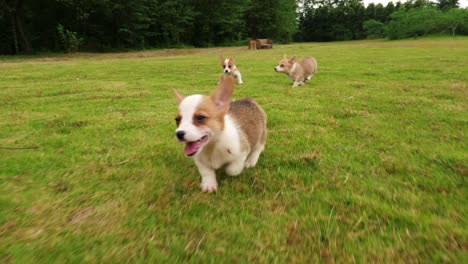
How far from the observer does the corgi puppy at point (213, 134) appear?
262cm

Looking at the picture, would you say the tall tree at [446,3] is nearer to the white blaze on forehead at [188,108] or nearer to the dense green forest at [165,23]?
the dense green forest at [165,23]

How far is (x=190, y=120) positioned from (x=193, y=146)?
23 centimetres

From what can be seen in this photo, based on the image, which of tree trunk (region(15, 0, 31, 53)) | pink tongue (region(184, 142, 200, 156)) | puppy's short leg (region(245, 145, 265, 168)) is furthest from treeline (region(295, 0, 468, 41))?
pink tongue (region(184, 142, 200, 156))

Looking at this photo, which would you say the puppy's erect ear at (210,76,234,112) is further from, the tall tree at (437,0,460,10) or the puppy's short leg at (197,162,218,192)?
the tall tree at (437,0,460,10)

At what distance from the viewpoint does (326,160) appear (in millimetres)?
3352

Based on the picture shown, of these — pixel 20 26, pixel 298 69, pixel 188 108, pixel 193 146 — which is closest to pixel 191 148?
pixel 193 146

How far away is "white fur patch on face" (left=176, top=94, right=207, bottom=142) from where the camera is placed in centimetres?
252

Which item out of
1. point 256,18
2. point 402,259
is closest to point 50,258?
point 402,259

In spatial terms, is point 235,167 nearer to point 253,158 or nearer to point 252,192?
point 252,192

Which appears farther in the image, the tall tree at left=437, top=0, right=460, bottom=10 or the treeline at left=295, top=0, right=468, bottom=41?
the tall tree at left=437, top=0, right=460, bottom=10

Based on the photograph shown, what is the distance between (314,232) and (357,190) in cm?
78

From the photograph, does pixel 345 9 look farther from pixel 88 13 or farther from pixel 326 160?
pixel 326 160

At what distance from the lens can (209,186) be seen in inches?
111

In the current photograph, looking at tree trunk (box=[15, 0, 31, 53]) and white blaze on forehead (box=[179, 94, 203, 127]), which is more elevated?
tree trunk (box=[15, 0, 31, 53])
